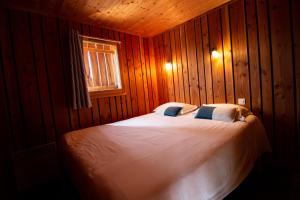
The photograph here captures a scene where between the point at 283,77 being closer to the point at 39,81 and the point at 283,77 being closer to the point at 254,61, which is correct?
the point at 254,61

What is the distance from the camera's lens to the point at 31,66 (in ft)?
7.63

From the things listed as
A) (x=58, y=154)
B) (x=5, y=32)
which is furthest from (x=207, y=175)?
(x=5, y=32)

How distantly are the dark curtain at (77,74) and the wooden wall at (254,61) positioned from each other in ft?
6.06

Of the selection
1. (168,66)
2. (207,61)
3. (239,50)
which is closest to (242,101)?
(239,50)

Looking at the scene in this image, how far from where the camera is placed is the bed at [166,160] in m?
1.02

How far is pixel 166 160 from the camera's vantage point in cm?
126

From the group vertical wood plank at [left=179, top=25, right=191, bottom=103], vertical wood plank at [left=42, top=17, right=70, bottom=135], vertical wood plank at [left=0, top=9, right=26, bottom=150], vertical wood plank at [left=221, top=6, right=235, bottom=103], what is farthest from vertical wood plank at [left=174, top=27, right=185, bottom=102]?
vertical wood plank at [left=0, top=9, right=26, bottom=150]

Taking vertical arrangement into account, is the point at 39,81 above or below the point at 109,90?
above

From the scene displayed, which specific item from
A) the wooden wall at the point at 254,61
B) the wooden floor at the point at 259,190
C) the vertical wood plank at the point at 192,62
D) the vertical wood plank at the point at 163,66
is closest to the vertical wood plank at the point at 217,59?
the wooden wall at the point at 254,61

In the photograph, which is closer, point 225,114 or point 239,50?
point 225,114

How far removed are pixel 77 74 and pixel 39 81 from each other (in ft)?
1.69

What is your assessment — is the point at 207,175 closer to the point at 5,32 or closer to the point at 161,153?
the point at 161,153

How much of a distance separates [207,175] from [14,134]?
240 cm

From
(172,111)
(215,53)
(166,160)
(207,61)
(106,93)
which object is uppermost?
(215,53)
